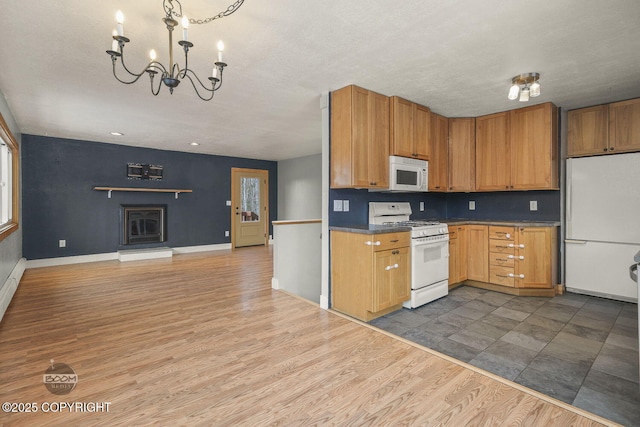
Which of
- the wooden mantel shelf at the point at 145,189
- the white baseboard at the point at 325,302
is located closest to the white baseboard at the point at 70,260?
the wooden mantel shelf at the point at 145,189

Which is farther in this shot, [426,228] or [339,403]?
[426,228]

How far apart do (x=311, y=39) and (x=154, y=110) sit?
2.64 meters

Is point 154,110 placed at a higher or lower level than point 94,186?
higher

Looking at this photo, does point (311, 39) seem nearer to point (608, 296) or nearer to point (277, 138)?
point (277, 138)

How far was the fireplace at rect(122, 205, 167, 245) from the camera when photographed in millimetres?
6457

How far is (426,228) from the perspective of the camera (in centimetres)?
349

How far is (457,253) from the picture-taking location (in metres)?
4.11

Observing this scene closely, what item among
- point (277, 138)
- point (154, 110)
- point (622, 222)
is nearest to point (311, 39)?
point (154, 110)

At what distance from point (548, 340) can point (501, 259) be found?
→ 149 cm

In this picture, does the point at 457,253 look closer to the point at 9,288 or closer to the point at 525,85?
the point at 525,85

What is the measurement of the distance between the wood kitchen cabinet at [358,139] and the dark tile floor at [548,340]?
4.65ft

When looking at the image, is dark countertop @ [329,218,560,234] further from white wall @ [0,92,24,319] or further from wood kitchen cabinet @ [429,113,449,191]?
white wall @ [0,92,24,319]

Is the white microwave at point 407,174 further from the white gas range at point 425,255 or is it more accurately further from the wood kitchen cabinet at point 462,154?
the wood kitchen cabinet at point 462,154

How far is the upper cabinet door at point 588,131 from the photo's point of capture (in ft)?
12.1
